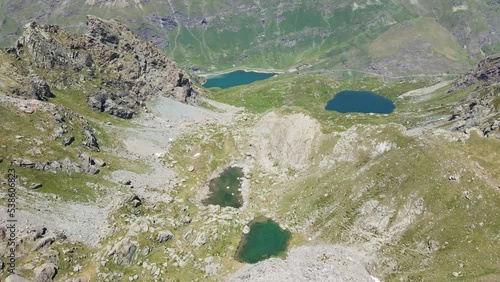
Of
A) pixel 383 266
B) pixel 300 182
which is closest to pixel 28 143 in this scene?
pixel 300 182

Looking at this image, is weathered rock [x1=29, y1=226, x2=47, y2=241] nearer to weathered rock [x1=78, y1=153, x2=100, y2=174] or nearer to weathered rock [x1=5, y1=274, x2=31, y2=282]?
weathered rock [x1=5, y1=274, x2=31, y2=282]

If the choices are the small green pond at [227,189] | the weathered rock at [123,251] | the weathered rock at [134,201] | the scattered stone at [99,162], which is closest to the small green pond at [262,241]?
the small green pond at [227,189]

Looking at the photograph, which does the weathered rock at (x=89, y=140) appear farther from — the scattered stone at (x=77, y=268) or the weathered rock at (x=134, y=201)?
the scattered stone at (x=77, y=268)

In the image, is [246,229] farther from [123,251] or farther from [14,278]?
[14,278]

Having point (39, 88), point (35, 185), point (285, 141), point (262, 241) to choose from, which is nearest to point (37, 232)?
point (35, 185)

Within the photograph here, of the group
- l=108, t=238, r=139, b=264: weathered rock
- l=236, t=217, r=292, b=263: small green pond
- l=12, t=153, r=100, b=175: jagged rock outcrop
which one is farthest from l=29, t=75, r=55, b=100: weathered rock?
l=236, t=217, r=292, b=263: small green pond

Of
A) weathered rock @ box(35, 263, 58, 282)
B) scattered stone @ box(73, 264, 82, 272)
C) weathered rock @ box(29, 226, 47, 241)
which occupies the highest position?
weathered rock @ box(29, 226, 47, 241)
